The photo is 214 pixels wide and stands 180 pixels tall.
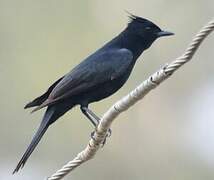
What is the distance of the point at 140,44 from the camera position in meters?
5.79

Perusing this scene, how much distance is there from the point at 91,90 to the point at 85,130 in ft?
10.6

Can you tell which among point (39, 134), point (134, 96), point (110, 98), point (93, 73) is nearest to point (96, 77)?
point (93, 73)

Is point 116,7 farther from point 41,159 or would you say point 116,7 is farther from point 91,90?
point 91,90

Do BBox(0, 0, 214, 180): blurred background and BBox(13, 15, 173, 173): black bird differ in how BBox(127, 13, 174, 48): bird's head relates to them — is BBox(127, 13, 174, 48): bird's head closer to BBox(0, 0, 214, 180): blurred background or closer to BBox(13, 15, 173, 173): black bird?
BBox(13, 15, 173, 173): black bird

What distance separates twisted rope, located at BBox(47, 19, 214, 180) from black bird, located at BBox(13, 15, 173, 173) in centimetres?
47

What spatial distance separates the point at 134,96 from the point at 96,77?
1.08 metres

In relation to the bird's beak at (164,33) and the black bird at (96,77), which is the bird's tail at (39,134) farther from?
the bird's beak at (164,33)

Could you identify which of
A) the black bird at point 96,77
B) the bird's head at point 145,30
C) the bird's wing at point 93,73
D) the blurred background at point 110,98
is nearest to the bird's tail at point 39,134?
the black bird at point 96,77

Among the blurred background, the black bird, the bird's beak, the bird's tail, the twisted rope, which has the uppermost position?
the twisted rope

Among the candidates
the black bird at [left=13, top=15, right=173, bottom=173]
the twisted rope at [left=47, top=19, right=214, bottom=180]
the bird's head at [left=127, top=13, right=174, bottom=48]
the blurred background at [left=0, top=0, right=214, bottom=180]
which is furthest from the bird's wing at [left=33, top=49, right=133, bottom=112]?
the blurred background at [left=0, top=0, right=214, bottom=180]

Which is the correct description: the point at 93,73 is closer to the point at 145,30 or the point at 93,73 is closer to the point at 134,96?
the point at 145,30

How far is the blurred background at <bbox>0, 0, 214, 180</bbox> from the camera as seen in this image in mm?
8602

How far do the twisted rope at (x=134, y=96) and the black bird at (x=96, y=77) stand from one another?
47cm

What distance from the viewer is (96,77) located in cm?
545
